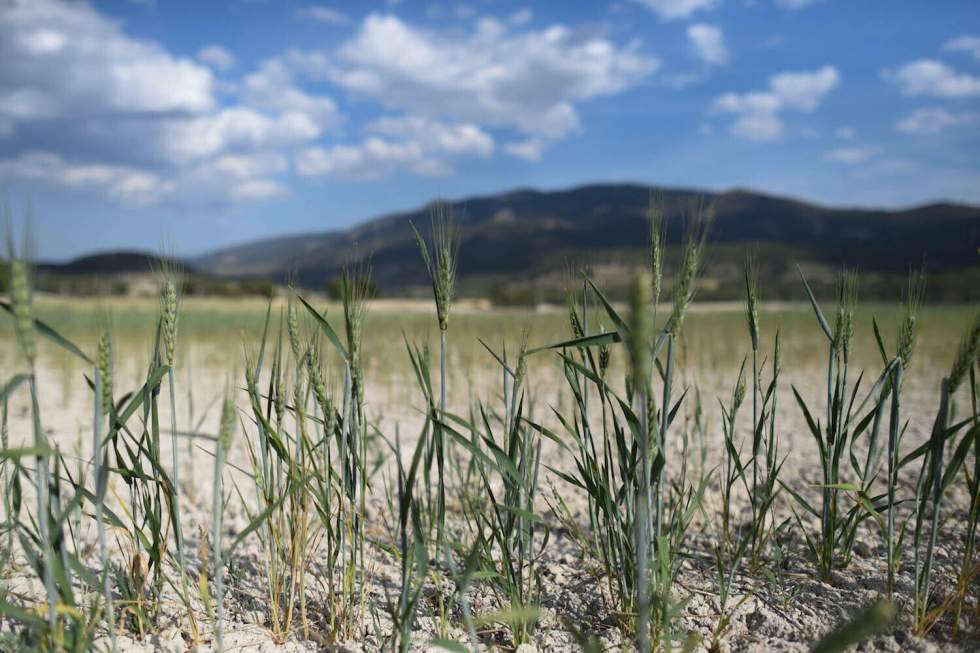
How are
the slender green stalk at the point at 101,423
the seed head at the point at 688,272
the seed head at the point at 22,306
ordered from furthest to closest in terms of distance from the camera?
the seed head at the point at 688,272, the slender green stalk at the point at 101,423, the seed head at the point at 22,306

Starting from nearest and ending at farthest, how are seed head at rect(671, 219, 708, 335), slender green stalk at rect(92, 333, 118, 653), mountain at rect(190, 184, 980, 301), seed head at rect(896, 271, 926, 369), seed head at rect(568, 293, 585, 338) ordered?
slender green stalk at rect(92, 333, 118, 653)
seed head at rect(671, 219, 708, 335)
seed head at rect(568, 293, 585, 338)
seed head at rect(896, 271, 926, 369)
mountain at rect(190, 184, 980, 301)

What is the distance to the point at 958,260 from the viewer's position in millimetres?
104000

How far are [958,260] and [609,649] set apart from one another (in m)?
134

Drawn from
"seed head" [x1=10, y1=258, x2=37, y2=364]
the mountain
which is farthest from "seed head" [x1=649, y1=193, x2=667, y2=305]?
the mountain

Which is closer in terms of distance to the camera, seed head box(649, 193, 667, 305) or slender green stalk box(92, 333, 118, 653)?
slender green stalk box(92, 333, 118, 653)

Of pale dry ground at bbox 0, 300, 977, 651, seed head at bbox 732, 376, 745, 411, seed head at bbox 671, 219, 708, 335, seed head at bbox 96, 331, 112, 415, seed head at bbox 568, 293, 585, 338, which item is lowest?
pale dry ground at bbox 0, 300, 977, 651

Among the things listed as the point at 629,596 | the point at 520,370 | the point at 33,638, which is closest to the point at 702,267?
the point at 520,370

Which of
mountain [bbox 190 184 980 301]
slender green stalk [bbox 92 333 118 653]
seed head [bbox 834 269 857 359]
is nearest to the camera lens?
slender green stalk [bbox 92 333 118 653]

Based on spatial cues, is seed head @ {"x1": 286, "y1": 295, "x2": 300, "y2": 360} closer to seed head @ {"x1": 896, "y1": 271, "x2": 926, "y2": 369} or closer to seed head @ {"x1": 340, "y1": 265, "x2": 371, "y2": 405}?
seed head @ {"x1": 340, "y1": 265, "x2": 371, "y2": 405}

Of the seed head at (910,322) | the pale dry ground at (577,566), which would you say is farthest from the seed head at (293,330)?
the seed head at (910,322)

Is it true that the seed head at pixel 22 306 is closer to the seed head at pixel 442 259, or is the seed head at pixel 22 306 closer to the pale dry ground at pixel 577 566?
the pale dry ground at pixel 577 566

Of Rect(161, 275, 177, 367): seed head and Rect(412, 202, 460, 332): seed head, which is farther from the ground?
Rect(412, 202, 460, 332): seed head

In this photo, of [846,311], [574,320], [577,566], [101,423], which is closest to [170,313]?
[101,423]

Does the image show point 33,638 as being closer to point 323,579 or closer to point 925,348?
point 323,579
